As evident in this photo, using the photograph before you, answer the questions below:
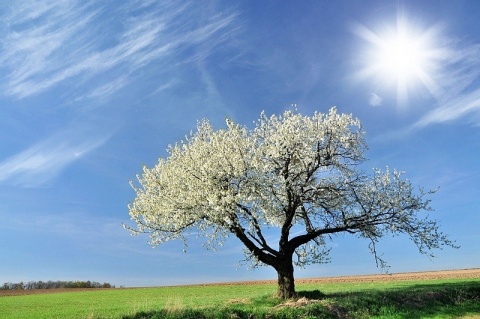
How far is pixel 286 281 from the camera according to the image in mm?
30031

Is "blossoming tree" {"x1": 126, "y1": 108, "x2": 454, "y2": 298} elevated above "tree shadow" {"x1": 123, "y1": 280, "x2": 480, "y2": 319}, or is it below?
above

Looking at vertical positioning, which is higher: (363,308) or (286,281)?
(286,281)

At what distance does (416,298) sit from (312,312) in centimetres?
1019

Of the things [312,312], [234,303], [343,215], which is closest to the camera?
[312,312]

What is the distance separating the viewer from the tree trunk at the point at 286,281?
29672mm

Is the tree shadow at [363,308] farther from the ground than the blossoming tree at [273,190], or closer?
closer

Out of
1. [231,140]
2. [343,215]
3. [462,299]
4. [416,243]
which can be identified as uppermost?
[231,140]

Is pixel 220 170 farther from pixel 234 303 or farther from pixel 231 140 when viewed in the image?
pixel 234 303

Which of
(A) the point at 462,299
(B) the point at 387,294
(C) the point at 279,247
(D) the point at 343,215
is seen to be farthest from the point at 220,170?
(A) the point at 462,299

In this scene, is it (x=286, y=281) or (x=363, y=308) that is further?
(x=286, y=281)

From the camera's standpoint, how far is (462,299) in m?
30.3

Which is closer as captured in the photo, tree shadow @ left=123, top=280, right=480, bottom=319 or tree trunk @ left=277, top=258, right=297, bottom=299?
tree shadow @ left=123, top=280, right=480, bottom=319

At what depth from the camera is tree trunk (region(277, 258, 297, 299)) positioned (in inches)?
1168

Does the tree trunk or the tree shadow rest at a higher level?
the tree trunk
